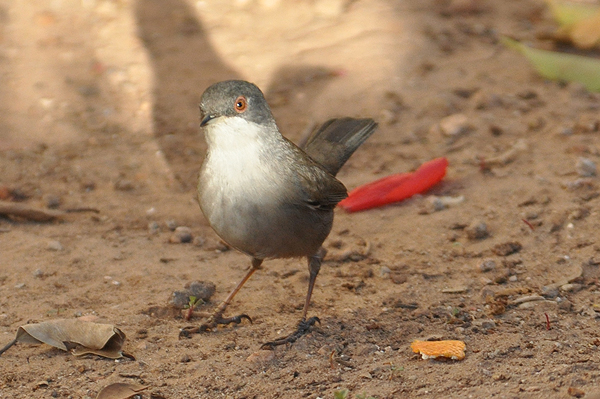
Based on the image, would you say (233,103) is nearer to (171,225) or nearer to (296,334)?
(296,334)

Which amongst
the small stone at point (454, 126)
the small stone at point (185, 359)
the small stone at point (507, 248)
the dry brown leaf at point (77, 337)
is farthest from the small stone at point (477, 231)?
the dry brown leaf at point (77, 337)

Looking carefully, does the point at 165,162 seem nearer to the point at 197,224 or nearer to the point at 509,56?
the point at 197,224

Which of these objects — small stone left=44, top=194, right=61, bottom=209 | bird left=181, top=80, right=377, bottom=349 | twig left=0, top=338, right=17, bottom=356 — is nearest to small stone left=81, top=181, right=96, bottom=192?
small stone left=44, top=194, right=61, bottom=209

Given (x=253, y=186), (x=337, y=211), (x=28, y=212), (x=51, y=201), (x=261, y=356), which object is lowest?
(x=337, y=211)

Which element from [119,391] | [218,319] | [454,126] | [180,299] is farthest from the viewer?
[454,126]

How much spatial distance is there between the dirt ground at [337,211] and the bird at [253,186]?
0.46 meters

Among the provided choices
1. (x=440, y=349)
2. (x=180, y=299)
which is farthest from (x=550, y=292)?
(x=180, y=299)

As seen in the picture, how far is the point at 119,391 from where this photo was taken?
161 inches

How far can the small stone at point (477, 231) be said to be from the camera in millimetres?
6012

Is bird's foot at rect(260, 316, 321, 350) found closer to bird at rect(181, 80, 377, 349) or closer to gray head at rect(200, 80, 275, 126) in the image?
bird at rect(181, 80, 377, 349)

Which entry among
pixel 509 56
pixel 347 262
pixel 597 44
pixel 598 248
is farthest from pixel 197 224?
pixel 597 44

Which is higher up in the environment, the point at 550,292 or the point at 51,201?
the point at 51,201

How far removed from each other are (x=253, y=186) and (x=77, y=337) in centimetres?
143

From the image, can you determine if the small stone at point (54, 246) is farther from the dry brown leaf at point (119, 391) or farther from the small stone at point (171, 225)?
the dry brown leaf at point (119, 391)
